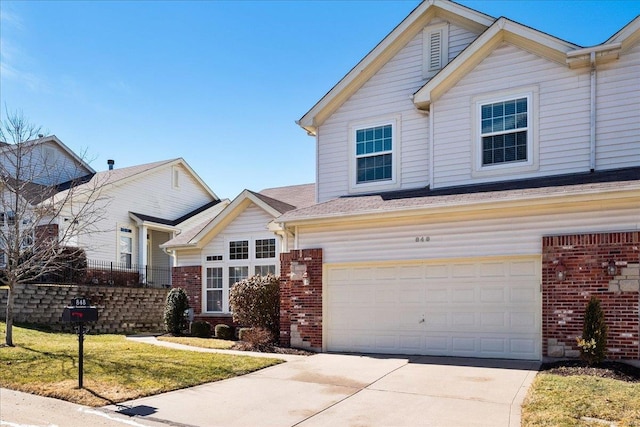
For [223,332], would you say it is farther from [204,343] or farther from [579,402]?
[579,402]

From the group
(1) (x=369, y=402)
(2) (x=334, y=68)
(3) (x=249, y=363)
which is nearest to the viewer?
(1) (x=369, y=402)

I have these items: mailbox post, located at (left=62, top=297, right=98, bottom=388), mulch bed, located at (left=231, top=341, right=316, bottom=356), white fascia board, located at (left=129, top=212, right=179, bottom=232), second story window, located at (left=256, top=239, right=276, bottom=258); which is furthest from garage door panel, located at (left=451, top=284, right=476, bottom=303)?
white fascia board, located at (left=129, top=212, right=179, bottom=232)

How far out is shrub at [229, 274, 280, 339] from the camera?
13.6 meters

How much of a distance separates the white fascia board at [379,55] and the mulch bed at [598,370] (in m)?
8.64

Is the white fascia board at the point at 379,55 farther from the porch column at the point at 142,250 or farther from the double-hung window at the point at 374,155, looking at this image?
the porch column at the point at 142,250

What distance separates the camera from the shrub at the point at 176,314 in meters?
16.5

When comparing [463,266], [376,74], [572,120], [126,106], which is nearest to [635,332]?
[463,266]

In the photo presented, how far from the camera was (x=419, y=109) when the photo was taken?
13.4 m

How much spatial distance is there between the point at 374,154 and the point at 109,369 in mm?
8490

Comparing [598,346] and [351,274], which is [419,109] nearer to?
[351,274]

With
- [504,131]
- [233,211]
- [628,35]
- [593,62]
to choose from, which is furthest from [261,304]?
[628,35]

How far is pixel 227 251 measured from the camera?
17.3 m

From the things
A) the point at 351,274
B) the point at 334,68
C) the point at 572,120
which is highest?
the point at 334,68

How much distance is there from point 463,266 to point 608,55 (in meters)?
5.73
